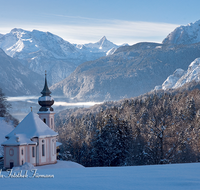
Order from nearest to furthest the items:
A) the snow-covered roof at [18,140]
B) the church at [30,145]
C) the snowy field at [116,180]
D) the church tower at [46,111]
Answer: the snowy field at [116,180] < the church at [30,145] < the snow-covered roof at [18,140] < the church tower at [46,111]

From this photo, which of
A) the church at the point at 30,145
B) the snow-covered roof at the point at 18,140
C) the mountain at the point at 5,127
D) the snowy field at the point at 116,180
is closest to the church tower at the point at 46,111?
the mountain at the point at 5,127

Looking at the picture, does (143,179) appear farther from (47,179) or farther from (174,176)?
(47,179)

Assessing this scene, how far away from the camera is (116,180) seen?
50.2 feet

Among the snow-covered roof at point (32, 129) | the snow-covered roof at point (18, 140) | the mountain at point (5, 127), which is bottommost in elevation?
the mountain at point (5, 127)

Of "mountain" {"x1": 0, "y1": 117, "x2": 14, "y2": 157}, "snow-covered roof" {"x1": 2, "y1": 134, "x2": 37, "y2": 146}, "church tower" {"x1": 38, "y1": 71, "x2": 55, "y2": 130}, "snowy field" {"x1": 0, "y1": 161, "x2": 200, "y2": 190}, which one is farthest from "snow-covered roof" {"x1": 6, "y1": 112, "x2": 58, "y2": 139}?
"snowy field" {"x1": 0, "y1": 161, "x2": 200, "y2": 190}

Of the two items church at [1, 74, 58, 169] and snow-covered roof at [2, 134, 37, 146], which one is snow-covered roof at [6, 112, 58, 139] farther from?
snow-covered roof at [2, 134, 37, 146]

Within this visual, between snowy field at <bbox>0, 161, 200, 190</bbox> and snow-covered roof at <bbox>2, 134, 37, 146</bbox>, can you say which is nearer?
snowy field at <bbox>0, 161, 200, 190</bbox>

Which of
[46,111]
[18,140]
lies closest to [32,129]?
[18,140]

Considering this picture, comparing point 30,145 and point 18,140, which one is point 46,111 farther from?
point 18,140

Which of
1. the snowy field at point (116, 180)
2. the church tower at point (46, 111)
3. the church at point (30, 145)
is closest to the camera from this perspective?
the snowy field at point (116, 180)

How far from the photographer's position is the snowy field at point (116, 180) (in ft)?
46.0

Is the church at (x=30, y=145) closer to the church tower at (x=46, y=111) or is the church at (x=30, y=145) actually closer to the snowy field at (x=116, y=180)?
the church tower at (x=46, y=111)

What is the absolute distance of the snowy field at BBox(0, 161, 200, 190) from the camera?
1402 cm

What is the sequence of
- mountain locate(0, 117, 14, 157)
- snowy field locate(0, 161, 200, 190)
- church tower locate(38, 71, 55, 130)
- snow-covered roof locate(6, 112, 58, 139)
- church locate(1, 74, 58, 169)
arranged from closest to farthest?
snowy field locate(0, 161, 200, 190) → church locate(1, 74, 58, 169) → snow-covered roof locate(6, 112, 58, 139) → mountain locate(0, 117, 14, 157) → church tower locate(38, 71, 55, 130)
